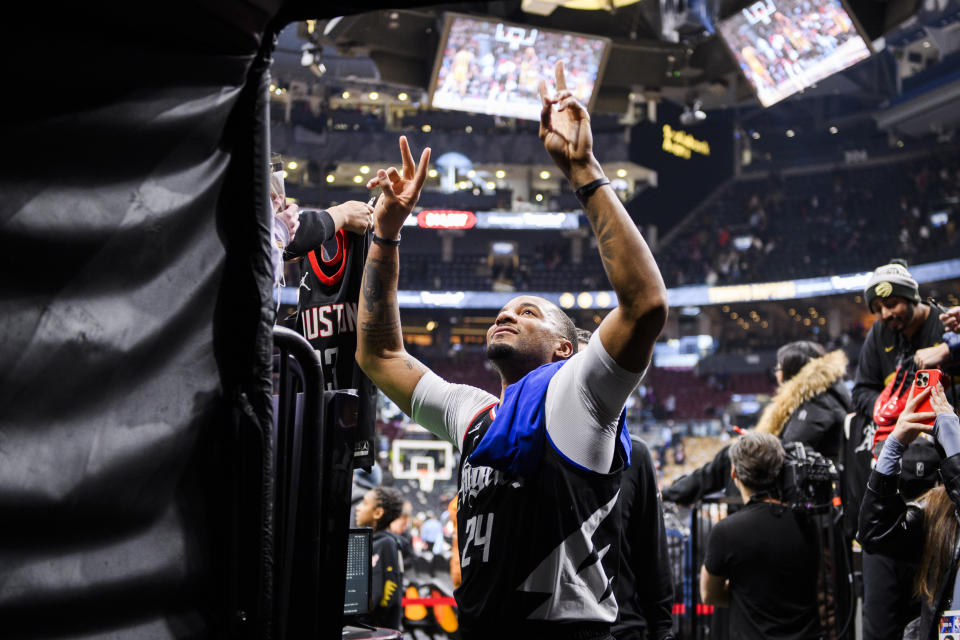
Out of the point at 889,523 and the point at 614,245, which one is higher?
the point at 614,245

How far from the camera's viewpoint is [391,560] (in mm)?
5430

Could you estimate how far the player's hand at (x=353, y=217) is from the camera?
2.70 m

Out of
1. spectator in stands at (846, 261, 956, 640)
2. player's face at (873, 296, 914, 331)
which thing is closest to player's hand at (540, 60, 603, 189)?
spectator in stands at (846, 261, 956, 640)

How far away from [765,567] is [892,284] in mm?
1463

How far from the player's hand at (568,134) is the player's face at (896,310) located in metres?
2.67

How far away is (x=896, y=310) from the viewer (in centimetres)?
428

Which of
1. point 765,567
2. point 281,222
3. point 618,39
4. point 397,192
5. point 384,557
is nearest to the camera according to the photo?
point 281,222

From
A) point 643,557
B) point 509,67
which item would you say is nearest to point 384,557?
point 643,557

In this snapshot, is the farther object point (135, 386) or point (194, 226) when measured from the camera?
point (194, 226)

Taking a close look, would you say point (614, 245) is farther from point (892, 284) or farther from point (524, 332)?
point (892, 284)

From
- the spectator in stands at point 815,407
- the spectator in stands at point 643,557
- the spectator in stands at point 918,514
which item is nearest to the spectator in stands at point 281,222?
the spectator in stands at point 643,557

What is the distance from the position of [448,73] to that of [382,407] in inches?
647

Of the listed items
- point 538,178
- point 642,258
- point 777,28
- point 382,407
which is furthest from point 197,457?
point 538,178

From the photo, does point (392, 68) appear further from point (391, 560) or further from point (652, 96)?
point (391, 560)
